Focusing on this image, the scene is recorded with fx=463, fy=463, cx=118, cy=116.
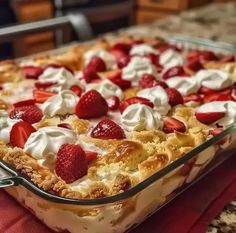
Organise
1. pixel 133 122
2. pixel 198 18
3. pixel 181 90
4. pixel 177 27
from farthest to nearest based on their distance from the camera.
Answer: pixel 198 18, pixel 177 27, pixel 181 90, pixel 133 122

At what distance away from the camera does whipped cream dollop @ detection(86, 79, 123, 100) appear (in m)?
1.05

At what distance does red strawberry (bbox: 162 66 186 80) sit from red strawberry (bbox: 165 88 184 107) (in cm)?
15

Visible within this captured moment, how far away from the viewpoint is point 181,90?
1.10 m

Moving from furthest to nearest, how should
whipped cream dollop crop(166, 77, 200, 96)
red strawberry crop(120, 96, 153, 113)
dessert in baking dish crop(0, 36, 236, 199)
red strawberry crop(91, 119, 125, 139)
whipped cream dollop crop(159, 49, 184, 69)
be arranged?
whipped cream dollop crop(159, 49, 184, 69) < whipped cream dollop crop(166, 77, 200, 96) < red strawberry crop(120, 96, 153, 113) < red strawberry crop(91, 119, 125, 139) < dessert in baking dish crop(0, 36, 236, 199)

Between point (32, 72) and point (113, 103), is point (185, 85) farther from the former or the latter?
point (32, 72)

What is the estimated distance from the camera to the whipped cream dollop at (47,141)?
777 mm

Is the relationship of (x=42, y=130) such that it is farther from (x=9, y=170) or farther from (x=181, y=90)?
(x=181, y=90)

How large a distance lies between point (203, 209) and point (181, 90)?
14.8 inches

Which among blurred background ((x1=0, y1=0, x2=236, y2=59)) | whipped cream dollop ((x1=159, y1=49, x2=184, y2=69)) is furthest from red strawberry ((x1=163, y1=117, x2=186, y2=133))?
blurred background ((x1=0, y1=0, x2=236, y2=59))

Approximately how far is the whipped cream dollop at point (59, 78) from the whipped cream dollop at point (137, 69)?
0.46 feet

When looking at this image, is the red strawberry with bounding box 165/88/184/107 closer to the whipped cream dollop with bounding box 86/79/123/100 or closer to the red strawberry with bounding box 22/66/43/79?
the whipped cream dollop with bounding box 86/79/123/100

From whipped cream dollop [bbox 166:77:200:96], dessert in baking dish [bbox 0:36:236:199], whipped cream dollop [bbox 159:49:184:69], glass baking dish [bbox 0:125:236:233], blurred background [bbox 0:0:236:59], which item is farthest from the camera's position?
blurred background [bbox 0:0:236:59]

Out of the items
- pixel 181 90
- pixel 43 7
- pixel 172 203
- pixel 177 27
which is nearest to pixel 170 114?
pixel 181 90

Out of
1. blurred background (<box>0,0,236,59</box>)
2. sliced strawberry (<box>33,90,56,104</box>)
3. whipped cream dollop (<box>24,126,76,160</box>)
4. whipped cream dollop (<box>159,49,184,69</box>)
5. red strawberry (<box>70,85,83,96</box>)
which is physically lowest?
blurred background (<box>0,0,236,59</box>)
